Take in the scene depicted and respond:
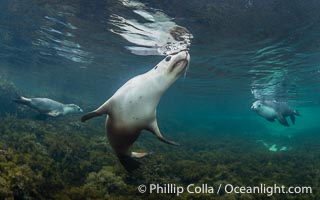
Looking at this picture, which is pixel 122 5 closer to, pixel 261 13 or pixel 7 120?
pixel 261 13

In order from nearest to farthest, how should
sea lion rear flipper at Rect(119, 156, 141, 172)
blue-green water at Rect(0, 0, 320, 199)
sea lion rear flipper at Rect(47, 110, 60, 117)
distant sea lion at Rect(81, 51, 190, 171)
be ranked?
distant sea lion at Rect(81, 51, 190, 171) < sea lion rear flipper at Rect(119, 156, 141, 172) < blue-green water at Rect(0, 0, 320, 199) < sea lion rear flipper at Rect(47, 110, 60, 117)

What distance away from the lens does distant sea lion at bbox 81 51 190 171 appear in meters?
4.25

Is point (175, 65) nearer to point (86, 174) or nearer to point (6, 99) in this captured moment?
point (86, 174)

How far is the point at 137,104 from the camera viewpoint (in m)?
4.40

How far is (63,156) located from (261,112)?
10.0 meters

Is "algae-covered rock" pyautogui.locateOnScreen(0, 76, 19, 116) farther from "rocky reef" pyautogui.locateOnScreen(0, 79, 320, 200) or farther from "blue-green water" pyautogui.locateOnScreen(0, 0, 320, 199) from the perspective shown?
"rocky reef" pyautogui.locateOnScreen(0, 79, 320, 200)

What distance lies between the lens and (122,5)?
10.1m

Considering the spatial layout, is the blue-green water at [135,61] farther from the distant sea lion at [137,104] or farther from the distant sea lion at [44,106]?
the distant sea lion at [137,104]

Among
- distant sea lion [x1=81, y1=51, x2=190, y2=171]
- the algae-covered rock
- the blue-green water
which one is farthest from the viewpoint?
the algae-covered rock

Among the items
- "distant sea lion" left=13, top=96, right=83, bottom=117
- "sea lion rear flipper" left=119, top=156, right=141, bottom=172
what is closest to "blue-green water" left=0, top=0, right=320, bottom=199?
"sea lion rear flipper" left=119, top=156, right=141, bottom=172

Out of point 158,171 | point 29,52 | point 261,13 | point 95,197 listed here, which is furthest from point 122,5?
point 29,52

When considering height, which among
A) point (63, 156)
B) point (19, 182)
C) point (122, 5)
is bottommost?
point (63, 156)

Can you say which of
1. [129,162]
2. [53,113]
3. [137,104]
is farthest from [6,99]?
[137,104]

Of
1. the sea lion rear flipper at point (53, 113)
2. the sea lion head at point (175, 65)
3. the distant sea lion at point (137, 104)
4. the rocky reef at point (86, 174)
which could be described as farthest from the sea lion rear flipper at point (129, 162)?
the sea lion rear flipper at point (53, 113)
